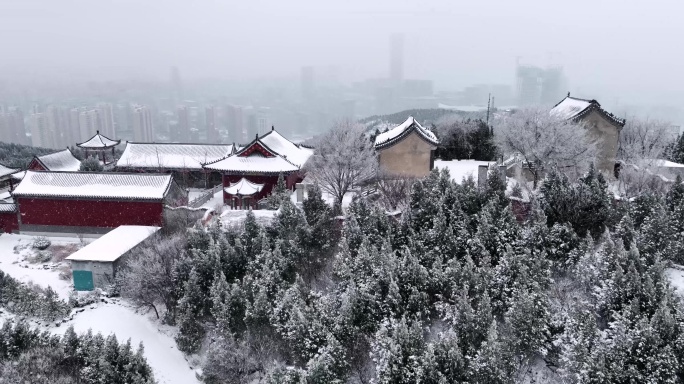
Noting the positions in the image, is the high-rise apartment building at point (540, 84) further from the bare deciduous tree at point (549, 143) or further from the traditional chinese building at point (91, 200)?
the traditional chinese building at point (91, 200)

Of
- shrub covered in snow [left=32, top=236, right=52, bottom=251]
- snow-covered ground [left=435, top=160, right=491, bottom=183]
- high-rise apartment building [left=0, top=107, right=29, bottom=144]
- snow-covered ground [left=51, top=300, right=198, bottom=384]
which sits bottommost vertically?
high-rise apartment building [left=0, top=107, right=29, bottom=144]

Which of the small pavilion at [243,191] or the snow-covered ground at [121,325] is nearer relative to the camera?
the snow-covered ground at [121,325]

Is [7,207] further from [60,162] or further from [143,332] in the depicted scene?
[143,332]

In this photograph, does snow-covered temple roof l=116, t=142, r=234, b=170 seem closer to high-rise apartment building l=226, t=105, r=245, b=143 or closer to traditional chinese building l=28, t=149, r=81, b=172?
traditional chinese building l=28, t=149, r=81, b=172

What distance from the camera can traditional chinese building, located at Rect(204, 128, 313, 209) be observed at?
25.3 m

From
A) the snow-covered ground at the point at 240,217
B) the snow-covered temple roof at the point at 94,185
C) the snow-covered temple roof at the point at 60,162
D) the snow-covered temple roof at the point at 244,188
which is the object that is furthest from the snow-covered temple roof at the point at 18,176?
the snow-covered ground at the point at 240,217

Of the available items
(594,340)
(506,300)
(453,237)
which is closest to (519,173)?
(453,237)

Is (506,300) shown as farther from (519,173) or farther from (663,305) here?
(519,173)

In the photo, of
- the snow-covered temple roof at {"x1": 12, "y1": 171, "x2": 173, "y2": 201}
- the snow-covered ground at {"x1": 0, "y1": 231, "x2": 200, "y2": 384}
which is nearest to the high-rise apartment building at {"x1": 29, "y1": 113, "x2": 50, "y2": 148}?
the snow-covered temple roof at {"x1": 12, "y1": 171, "x2": 173, "y2": 201}

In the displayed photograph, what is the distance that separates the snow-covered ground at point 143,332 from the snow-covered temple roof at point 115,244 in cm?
190

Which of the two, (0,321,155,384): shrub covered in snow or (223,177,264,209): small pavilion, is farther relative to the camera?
(223,177,264,209): small pavilion

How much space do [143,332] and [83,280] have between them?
4.07m

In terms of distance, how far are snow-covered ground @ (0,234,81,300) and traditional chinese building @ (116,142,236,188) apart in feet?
30.7

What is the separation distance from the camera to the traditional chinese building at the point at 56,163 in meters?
30.8
